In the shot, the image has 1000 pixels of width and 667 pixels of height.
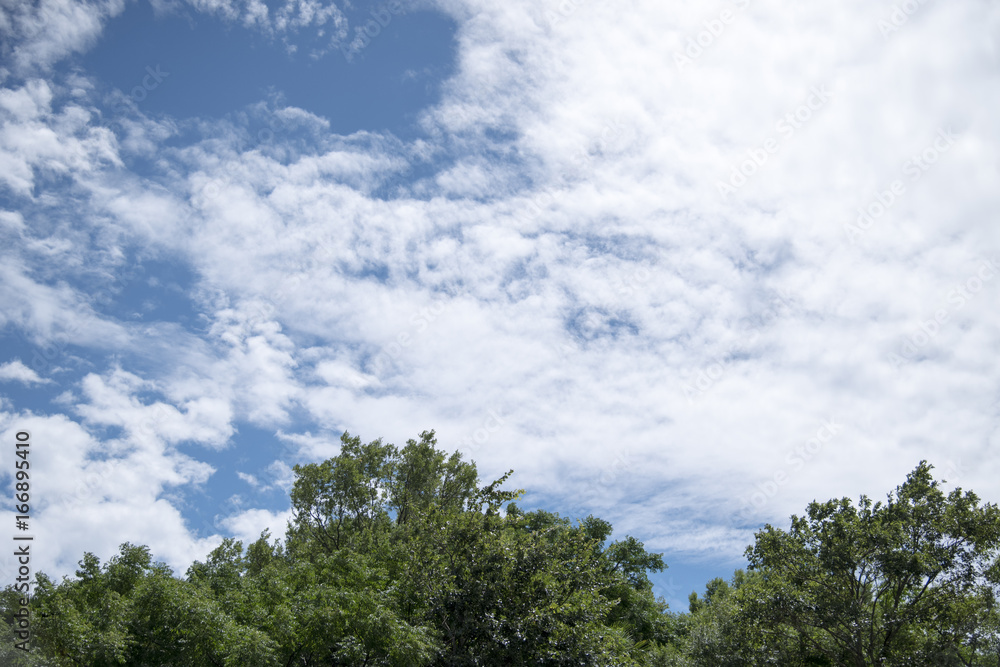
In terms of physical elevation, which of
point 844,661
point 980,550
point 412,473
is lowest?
point 844,661

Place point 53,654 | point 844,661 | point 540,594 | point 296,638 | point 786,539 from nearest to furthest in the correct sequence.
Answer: point 53,654, point 296,638, point 540,594, point 844,661, point 786,539

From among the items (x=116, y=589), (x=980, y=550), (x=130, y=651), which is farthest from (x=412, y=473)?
(x=980, y=550)

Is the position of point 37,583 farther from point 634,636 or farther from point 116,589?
point 634,636

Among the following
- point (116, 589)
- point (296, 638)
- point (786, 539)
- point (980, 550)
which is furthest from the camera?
point (786, 539)

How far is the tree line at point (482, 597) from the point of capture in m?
15.8

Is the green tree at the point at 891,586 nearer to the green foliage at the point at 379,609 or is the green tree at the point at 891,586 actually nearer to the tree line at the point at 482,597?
the tree line at the point at 482,597

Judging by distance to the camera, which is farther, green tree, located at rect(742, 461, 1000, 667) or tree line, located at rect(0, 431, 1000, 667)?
green tree, located at rect(742, 461, 1000, 667)

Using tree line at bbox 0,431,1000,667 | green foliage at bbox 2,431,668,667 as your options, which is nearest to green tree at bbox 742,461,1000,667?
→ tree line at bbox 0,431,1000,667

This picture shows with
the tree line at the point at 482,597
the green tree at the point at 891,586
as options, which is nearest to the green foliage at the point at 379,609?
the tree line at the point at 482,597

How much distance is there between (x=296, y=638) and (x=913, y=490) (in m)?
26.3

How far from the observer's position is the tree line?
1579cm

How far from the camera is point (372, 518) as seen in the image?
35.1 metres

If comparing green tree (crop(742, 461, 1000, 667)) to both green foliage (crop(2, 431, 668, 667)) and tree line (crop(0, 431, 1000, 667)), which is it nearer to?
tree line (crop(0, 431, 1000, 667))

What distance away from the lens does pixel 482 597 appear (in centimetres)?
1700
